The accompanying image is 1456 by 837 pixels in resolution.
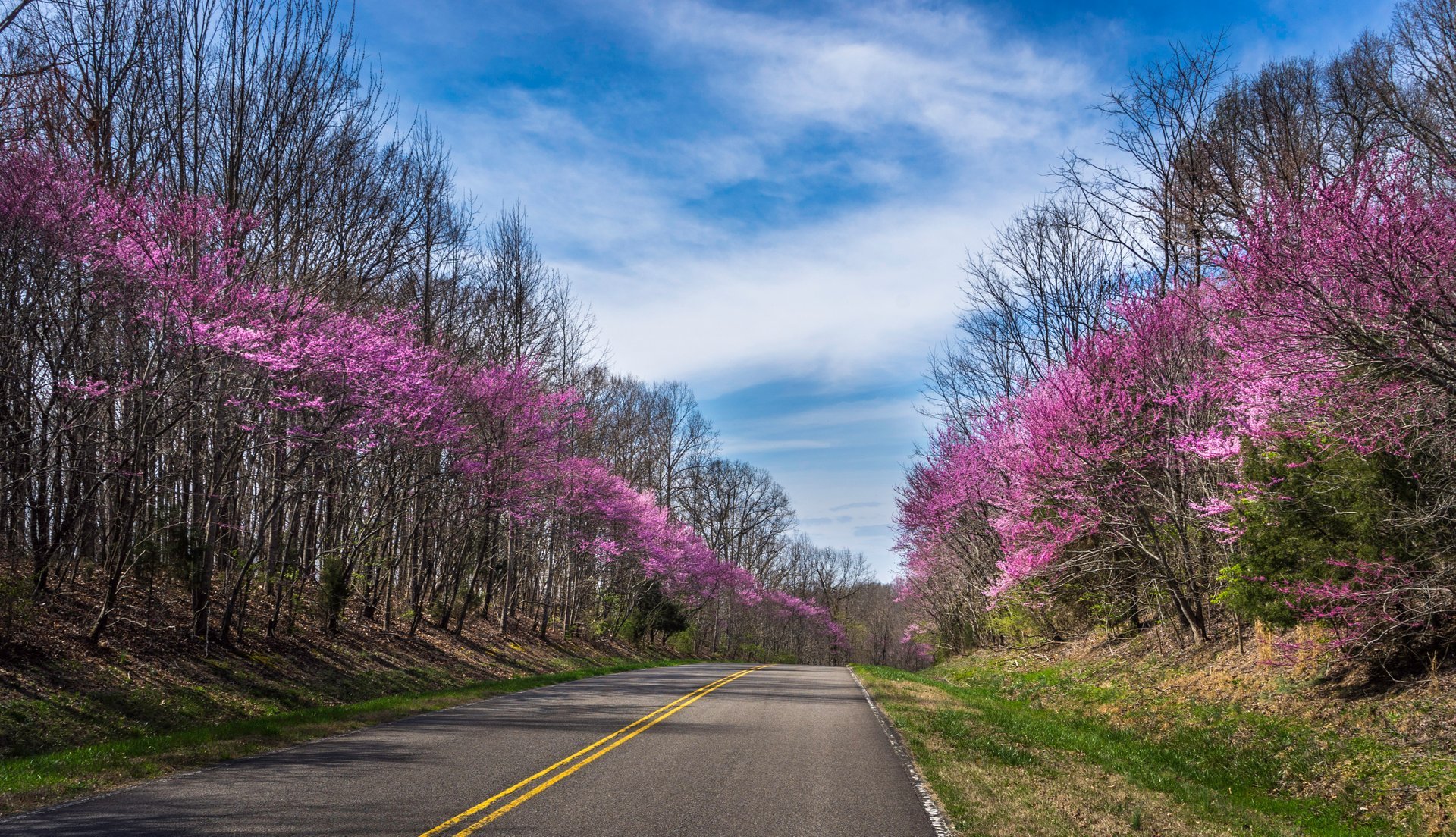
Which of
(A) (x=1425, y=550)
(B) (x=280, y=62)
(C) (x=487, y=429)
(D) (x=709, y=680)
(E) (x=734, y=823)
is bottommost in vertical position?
(D) (x=709, y=680)

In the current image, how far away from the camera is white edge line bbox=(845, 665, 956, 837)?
20.6 ft

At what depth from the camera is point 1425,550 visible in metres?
9.27

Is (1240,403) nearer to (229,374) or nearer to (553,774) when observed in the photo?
(553,774)

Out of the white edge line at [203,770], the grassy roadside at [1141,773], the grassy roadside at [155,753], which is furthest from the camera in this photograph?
the grassy roadside at [1141,773]

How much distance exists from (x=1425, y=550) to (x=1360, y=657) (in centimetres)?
203

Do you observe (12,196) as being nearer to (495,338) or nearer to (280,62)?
(280,62)

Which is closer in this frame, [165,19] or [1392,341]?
[1392,341]

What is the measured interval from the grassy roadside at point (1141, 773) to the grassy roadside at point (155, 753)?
7336 millimetres

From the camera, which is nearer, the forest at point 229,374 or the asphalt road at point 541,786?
the asphalt road at point 541,786

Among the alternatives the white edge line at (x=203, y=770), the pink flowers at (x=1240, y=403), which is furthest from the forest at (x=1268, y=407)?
the white edge line at (x=203, y=770)

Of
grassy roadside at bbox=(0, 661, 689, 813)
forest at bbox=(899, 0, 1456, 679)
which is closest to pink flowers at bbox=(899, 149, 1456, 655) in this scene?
forest at bbox=(899, 0, 1456, 679)

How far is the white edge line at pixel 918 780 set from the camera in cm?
628

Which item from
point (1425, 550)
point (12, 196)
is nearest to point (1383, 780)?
point (1425, 550)

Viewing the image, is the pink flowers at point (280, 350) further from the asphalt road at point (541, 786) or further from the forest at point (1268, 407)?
the forest at point (1268, 407)
